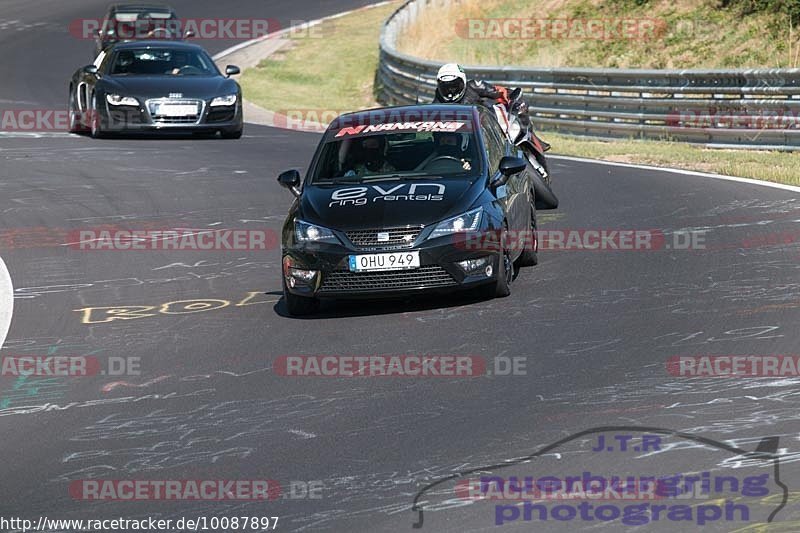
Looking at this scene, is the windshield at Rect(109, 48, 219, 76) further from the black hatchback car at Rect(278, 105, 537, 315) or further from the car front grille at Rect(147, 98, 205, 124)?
the black hatchback car at Rect(278, 105, 537, 315)

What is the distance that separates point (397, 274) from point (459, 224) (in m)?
0.61

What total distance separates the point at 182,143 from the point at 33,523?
1720 centimetres

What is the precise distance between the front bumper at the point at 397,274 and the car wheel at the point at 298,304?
0.13 m

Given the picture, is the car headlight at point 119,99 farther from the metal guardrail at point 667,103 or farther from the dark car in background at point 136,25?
the metal guardrail at point 667,103

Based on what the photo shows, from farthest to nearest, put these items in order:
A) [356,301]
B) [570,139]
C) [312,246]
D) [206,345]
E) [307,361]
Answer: [570,139] → [356,301] → [312,246] → [206,345] → [307,361]

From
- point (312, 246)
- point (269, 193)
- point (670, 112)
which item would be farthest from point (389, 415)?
point (670, 112)

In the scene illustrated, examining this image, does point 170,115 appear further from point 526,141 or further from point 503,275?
point 503,275

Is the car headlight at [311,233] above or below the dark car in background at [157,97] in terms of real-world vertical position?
above

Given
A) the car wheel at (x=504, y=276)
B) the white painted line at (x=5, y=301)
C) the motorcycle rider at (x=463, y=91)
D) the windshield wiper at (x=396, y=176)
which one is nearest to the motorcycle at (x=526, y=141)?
the motorcycle rider at (x=463, y=91)

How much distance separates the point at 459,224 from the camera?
35.9 feet

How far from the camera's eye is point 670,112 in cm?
2266

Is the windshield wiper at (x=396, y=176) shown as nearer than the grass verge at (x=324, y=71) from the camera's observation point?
Yes

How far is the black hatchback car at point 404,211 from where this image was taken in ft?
35.3

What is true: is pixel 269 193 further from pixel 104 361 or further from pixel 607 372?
pixel 607 372
